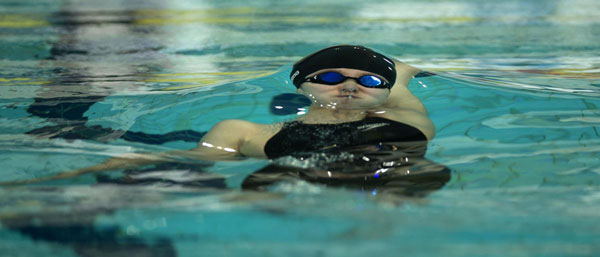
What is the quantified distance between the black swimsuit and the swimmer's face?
6.0 inches

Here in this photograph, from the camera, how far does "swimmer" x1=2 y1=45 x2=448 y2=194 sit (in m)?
1.87

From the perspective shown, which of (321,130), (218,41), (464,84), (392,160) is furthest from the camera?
(218,41)

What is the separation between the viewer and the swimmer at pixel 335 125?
187 centimetres

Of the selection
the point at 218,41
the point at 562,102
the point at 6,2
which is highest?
the point at 6,2

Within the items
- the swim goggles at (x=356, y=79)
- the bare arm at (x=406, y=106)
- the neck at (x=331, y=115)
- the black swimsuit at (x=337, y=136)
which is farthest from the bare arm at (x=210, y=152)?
the bare arm at (x=406, y=106)

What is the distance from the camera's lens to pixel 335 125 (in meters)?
1.97

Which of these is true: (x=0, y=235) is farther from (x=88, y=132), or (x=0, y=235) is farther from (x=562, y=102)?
(x=562, y=102)

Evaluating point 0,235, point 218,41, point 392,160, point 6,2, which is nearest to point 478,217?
point 392,160

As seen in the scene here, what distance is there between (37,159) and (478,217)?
1.43 metres

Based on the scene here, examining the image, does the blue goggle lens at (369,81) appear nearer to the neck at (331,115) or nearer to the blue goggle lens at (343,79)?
the blue goggle lens at (343,79)

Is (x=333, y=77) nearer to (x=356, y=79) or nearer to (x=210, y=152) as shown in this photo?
(x=356, y=79)

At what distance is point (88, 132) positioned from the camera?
2199mm

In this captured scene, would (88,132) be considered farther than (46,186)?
Yes

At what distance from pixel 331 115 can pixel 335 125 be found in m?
0.16
